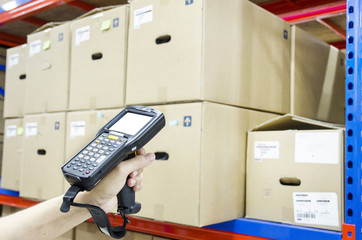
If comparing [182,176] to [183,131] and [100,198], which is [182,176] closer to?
[183,131]

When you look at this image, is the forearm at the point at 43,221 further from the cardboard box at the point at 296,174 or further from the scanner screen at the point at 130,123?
the cardboard box at the point at 296,174

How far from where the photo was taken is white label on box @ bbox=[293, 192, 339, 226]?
1.00m

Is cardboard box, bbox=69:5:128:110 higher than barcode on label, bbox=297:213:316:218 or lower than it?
higher

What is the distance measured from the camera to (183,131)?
1.05 metres

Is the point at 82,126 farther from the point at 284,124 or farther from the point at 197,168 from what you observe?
the point at 284,124

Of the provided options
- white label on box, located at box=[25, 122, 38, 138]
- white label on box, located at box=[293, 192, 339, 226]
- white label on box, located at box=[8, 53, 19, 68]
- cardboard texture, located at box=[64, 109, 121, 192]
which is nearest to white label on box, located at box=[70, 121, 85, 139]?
cardboard texture, located at box=[64, 109, 121, 192]

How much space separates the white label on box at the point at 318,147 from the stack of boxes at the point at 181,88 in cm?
18

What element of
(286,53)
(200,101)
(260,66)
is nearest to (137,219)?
(200,101)

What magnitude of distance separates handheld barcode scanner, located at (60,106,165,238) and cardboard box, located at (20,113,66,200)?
2.37ft

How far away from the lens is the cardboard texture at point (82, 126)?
4.22 feet

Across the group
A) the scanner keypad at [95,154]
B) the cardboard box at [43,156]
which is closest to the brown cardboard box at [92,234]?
the cardboard box at [43,156]

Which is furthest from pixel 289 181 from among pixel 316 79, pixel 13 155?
pixel 13 155

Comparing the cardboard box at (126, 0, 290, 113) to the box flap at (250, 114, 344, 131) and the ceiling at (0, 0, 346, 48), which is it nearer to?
the box flap at (250, 114, 344, 131)

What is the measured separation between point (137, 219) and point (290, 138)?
21.6 inches
